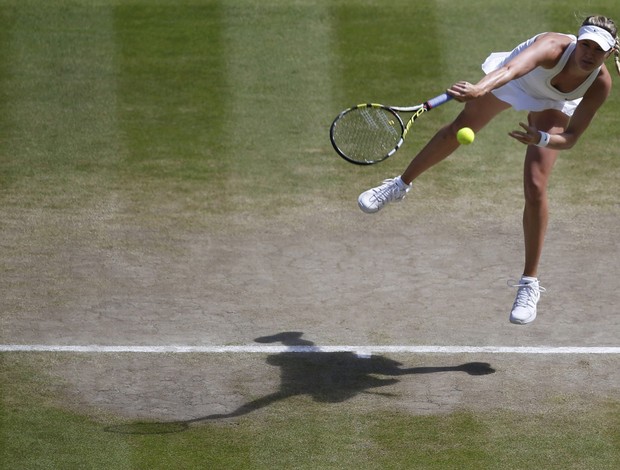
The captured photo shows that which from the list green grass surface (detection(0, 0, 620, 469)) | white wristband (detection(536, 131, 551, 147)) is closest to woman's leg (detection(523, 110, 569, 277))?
white wristband (detection(536, 131, 551, 147))

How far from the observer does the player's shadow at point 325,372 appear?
803cm

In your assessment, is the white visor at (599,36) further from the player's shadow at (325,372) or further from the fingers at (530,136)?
the player's shadow at (325,372)

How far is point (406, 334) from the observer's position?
9.06 metres

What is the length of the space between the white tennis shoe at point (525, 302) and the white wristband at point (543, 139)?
1157mm

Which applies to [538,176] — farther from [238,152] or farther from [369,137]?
[238,152]

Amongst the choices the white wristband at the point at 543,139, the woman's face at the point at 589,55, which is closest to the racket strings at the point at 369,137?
the white wristband at the point at 543,139

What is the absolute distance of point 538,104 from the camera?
864 cm

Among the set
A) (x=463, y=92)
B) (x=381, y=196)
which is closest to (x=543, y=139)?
(x=463, y=92)

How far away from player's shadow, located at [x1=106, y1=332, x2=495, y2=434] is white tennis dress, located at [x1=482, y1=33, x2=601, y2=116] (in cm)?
195

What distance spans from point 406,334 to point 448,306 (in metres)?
0.58

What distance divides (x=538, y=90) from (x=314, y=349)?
2.53m

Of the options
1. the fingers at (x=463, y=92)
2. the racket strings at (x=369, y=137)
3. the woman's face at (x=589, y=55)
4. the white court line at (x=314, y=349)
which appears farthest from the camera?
the racket strings at (x=369, y=137)

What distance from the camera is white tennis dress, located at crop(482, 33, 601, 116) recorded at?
8312mm

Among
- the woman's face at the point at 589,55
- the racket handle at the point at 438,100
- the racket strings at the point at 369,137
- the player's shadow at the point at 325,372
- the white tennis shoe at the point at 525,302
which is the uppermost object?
the woman's face at the point at 589,55
